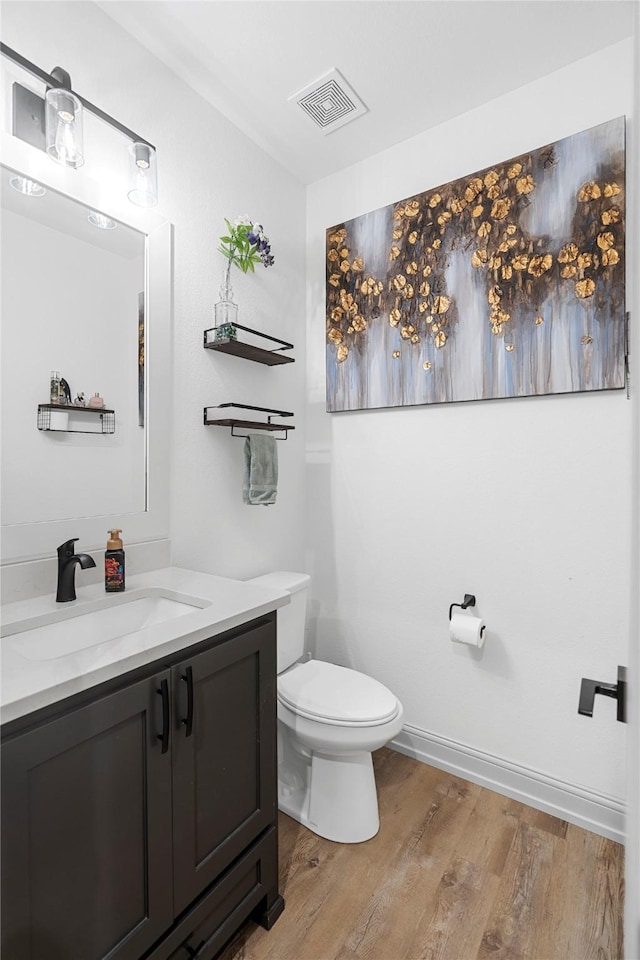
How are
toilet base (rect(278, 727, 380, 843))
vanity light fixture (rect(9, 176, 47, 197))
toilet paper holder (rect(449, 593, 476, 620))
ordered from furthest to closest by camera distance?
toilet paper holder (rect(449, 593, 476, 620)), toilet base (rect(278, 727, 380, 843)), vanity light fixture (rect(9, 176, 47, 197))

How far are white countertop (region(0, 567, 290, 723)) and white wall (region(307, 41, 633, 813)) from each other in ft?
2.92

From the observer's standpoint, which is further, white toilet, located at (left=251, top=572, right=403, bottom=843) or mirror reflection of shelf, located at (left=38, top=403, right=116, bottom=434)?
white toilet, located at (left=251, top=572, right=403, bottom=843)

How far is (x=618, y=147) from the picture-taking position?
1595 mm

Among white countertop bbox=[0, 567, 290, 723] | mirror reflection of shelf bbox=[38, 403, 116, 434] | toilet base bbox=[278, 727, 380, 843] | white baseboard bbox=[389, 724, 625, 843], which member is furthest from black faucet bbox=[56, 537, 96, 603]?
white baseboard bbox=[389, 724, 625, 843]

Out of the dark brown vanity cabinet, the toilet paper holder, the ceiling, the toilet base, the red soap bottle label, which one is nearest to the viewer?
the dark brown vanity cabinet

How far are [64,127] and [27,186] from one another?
7.0 inches

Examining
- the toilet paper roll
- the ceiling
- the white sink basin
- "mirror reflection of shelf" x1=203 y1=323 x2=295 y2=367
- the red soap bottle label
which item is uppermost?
the ceiling

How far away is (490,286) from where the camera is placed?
1833 mm

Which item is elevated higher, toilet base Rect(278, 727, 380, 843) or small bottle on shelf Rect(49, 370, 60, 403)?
small bottle on shelf Rect(49, 370, 60, 403)

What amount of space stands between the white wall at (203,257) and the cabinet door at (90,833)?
2.66 feet

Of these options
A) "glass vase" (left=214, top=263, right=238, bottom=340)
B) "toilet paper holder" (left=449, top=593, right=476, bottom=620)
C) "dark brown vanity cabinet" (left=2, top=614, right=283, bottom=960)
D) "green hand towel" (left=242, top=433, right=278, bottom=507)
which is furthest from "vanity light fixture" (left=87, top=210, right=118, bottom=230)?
"toilet paper holder" (left=449, top=593, right=476, bottom=620)

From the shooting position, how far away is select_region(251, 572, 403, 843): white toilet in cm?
154

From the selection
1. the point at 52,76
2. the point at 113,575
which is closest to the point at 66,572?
the point at 113,575

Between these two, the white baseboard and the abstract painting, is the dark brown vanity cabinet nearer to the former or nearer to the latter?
the white baseboard
